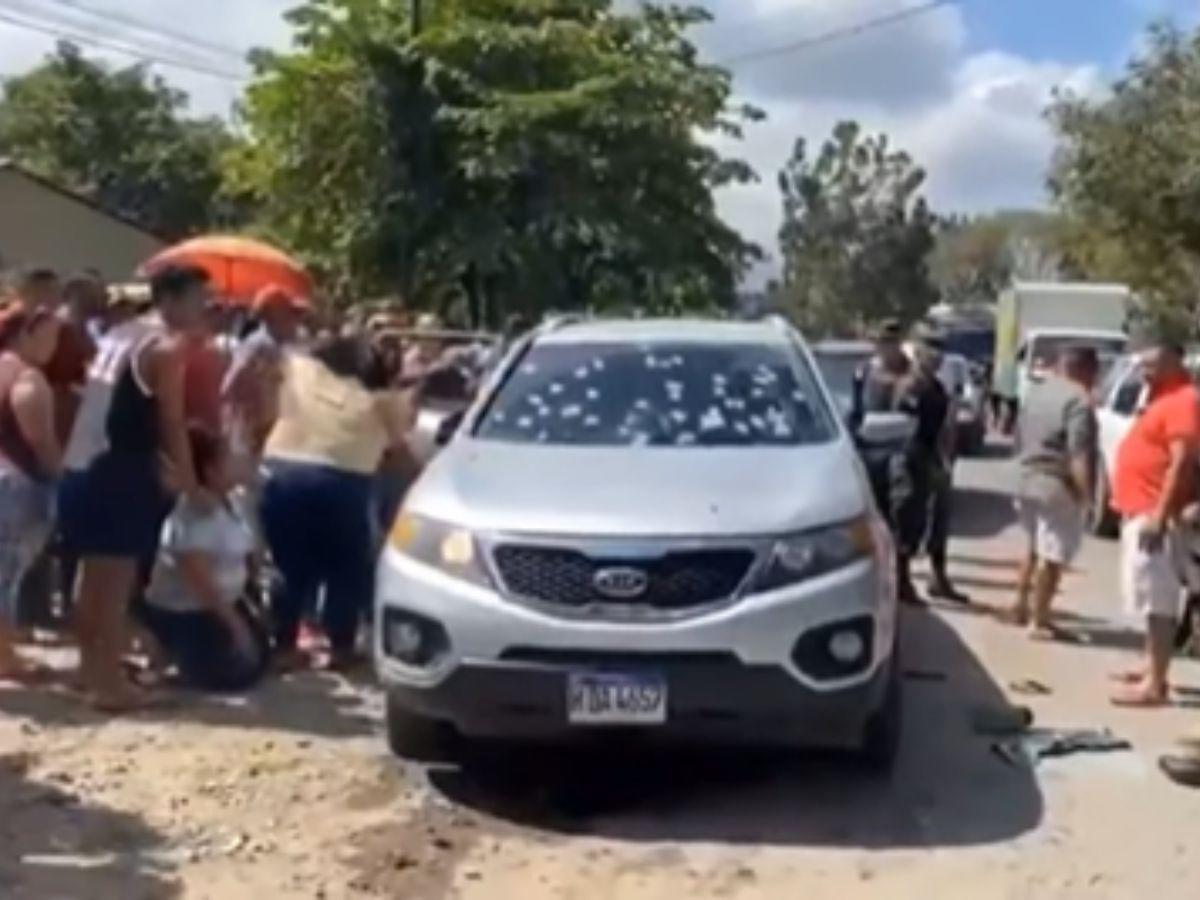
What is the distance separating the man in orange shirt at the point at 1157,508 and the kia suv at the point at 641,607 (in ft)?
7.09

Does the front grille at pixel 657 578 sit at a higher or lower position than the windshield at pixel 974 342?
lower

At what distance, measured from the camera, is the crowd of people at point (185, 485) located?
878cm

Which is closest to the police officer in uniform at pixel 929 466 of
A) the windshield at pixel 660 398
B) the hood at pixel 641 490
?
the windshield at pixel 660 398

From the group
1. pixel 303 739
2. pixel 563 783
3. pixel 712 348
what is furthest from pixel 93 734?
pixel 712 348

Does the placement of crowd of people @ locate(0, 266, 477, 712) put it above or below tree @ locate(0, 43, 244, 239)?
below

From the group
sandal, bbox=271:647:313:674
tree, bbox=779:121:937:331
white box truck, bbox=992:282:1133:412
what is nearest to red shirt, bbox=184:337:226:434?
sandal, bbox=271:647:313:674

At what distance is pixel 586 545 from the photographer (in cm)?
766

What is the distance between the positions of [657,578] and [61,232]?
34.5 m

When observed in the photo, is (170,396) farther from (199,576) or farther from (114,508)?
(199,576)

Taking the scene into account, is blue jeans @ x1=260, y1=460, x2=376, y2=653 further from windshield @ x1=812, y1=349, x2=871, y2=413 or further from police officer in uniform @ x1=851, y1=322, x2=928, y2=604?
windshield @ x1=812, y1=349, x2=871, y2=413

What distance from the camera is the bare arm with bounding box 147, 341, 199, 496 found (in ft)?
28.2

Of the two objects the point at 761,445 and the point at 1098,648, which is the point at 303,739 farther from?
the point at 1098,648

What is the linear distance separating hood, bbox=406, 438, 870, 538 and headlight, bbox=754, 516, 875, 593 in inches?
1.9

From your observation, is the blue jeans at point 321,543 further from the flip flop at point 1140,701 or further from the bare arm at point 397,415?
the flip flop at point 1140,701
